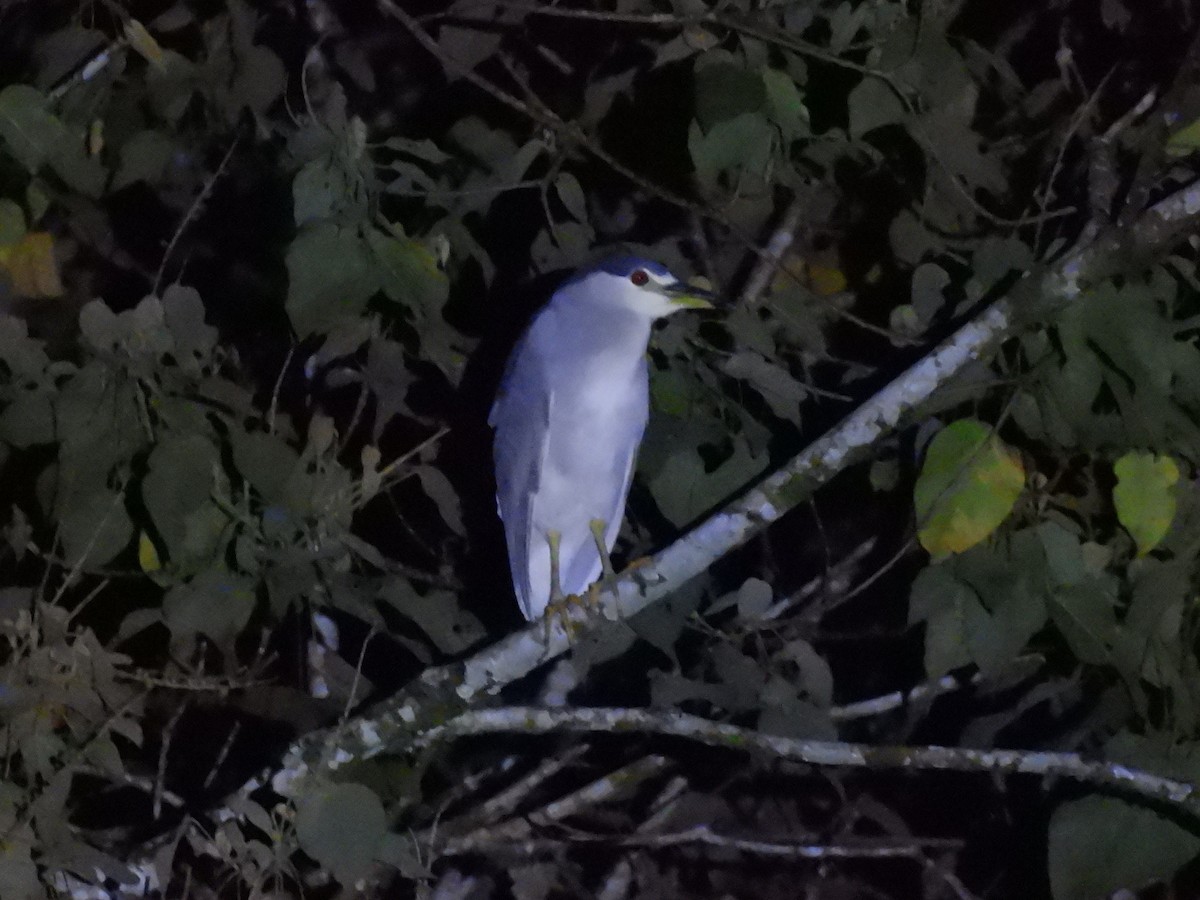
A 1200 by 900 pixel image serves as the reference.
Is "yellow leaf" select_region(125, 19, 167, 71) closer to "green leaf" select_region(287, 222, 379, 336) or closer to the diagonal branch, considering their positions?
Result: "green leaf" select_region(287, 222, 379, 336)

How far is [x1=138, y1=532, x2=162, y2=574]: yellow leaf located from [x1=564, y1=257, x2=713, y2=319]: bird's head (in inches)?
29.0

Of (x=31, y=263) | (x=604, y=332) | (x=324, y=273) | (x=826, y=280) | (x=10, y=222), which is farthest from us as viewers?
(x=826, y=280)

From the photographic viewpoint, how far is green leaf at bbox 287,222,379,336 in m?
1.14

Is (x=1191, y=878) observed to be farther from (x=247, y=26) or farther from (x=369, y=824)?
(x=247, y=26)

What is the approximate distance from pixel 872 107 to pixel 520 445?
779 mm

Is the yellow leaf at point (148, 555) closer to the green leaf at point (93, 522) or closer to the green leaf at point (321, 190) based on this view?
the green leaf at point (93, 522)

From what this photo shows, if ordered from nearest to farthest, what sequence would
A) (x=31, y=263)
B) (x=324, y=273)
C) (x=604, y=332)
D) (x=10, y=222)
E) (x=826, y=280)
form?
Answer: 1. (x=324, y=273)
2. (x=10, y=222)
3. (x=31, y=263)
4. (x=604, y=332)
5. (x=826, y=280)

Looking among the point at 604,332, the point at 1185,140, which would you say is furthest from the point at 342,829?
the point at 1185,140

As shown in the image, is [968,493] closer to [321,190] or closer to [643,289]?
[643,289]

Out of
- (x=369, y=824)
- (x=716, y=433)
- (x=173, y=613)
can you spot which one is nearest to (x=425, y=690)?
(x=369, y=824)

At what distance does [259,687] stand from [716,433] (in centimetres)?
101

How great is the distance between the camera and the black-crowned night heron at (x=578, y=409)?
161cm

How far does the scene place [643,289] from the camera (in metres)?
1.60

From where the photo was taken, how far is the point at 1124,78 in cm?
183
